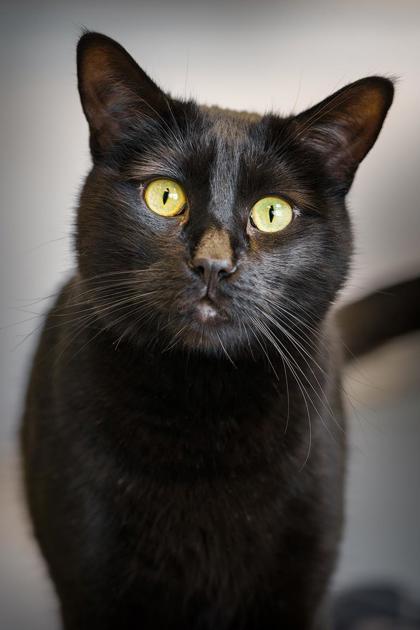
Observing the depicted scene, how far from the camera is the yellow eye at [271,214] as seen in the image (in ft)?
3.65

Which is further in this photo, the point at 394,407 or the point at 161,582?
the point at 394,407

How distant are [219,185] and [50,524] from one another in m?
0.55

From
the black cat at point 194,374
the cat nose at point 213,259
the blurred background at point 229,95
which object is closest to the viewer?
the cat nose at point 213,259

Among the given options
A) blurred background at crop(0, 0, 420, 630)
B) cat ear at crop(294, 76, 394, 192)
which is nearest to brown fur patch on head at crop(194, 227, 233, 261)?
cat ear at crop(294, 76, 394, 192)

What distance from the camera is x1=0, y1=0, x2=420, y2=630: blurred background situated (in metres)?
1.90

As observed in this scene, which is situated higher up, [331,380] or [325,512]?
[331,380]

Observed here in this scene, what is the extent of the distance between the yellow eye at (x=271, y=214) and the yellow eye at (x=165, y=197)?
0.09 metres

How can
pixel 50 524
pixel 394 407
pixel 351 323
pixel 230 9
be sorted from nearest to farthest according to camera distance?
1. pixel 50 524
2. pixel 351 323
3. pixel 394 407
4. pixel 230 9

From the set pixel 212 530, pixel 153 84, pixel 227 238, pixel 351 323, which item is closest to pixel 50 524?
pixel 212 530

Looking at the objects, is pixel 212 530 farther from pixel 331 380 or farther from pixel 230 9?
pixel 230 9

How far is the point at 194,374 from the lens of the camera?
1166mm

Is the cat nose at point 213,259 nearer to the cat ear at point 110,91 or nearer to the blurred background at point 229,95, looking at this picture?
the cat ear at point 110,91

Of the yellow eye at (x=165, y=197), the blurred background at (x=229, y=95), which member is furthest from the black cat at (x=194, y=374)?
the blurred background at (x=229, y=95)

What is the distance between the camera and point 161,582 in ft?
3.89
